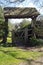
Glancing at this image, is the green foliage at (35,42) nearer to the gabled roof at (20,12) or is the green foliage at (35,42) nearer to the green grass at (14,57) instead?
the gabled roof at (20,12)

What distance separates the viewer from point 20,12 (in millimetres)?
18547

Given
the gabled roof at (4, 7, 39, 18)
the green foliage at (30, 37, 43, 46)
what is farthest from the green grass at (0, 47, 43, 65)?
the gabled roof at (4, 7, 39, 18)

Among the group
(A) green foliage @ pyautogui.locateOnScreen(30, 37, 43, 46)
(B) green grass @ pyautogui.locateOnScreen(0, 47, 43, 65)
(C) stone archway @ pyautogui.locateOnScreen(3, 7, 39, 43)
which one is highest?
(C) stone archway @ pyautogui.locateOnScreen(3, 7, 39, 43)

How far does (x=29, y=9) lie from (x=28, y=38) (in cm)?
287

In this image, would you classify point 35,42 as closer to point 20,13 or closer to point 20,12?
point 20,13

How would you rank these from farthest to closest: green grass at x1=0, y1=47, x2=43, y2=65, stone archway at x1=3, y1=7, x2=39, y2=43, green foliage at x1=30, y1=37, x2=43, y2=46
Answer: stone archway at x1=3, y1=7, x2=39, y2=43 < green foliage at x1=30, y1=37, x2=43, y2=46 < green grass at x1=0, y1=47, x2=43, y2=65

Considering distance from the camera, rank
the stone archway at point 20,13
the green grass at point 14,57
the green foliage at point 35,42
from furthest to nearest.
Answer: the stone archway at point 20,13
the green foliage at point 35,42
the green grass at point 14,57

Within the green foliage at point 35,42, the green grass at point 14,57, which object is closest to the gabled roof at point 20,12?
the green foliage at point 35,42

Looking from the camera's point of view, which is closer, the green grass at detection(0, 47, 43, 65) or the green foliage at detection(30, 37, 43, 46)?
the green grass at detection(0, 47, 43, 65)

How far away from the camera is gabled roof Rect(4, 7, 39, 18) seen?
18.0 meters

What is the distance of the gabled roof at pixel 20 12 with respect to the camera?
59.1 ft

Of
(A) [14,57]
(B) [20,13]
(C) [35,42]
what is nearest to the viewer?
(A) [14,57]

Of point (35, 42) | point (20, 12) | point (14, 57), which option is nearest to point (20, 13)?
point (20, 12)

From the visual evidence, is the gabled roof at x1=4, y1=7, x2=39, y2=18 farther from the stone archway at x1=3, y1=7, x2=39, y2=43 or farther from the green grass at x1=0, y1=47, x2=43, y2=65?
the green grass at x1=0, y1=47, x2=43, y2=65
